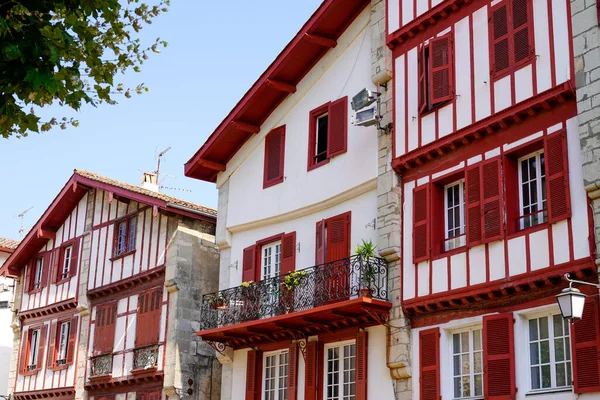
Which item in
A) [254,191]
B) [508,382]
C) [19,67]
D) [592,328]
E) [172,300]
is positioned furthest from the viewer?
[172,300]

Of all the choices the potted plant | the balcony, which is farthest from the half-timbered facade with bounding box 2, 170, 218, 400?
the potted plant

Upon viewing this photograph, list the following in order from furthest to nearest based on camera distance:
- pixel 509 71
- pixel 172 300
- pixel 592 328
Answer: pixel 172 300 < pixel 509 71 < pixel 592 328

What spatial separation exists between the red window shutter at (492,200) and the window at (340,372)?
434 centimetres

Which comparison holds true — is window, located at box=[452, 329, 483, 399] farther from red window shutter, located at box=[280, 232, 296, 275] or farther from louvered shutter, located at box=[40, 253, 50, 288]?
louvered shutter, located at box=[40, 253, 50, 288]

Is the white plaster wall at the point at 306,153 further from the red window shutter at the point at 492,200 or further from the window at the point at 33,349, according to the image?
the window at the point at 33,349

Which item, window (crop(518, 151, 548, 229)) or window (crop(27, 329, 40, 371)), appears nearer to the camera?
window (crop(518, 151, 548, 229))

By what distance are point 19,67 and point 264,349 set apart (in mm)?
12250

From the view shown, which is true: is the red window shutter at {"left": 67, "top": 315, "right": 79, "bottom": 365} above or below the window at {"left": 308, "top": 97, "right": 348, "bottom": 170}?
below

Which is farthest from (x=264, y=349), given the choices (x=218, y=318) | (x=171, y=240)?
(x=171, y=240)

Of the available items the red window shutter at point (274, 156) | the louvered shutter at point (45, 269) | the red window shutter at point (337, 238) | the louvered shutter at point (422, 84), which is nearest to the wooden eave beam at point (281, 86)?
the red window shutter at point (274, 156)

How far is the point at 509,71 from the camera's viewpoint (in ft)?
55.9

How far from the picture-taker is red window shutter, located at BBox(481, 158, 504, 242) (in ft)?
54.7

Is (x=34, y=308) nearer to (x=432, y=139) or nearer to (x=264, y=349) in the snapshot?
(x=264, y=349)

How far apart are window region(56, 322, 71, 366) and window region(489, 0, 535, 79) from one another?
17580 millimetres
